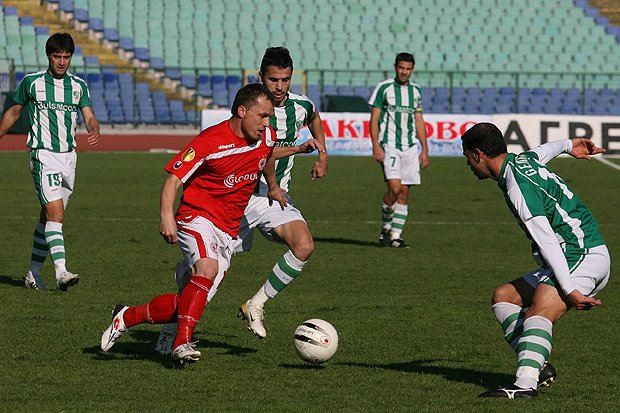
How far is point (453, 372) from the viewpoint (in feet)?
22.1

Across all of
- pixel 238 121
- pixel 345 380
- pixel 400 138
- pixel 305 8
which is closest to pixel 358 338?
pixel 345 380

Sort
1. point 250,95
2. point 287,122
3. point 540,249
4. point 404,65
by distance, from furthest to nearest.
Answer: point 404,65
point 287,122
point 250,95
point 540,249

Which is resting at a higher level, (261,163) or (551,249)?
(261,163)

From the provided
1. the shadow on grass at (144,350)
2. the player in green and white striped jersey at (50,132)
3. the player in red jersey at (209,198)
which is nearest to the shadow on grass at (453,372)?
the shadow on grass at (144,350)

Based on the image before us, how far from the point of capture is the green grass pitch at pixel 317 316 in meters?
5.96

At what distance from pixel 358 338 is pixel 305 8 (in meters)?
28.9

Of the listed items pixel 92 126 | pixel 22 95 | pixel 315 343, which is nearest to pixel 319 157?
pixel 315 343

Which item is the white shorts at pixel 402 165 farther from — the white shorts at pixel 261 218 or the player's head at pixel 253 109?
the player's head at pixel 253 109

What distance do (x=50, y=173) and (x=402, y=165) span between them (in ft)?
16.5

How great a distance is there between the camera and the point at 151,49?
3334cm

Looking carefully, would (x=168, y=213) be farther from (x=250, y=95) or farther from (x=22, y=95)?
(x=22, y=95)

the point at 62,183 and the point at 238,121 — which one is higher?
the point at 238,121

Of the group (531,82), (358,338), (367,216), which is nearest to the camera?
(358,338)

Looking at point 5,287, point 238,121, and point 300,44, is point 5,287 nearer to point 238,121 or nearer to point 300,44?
point 238,121
